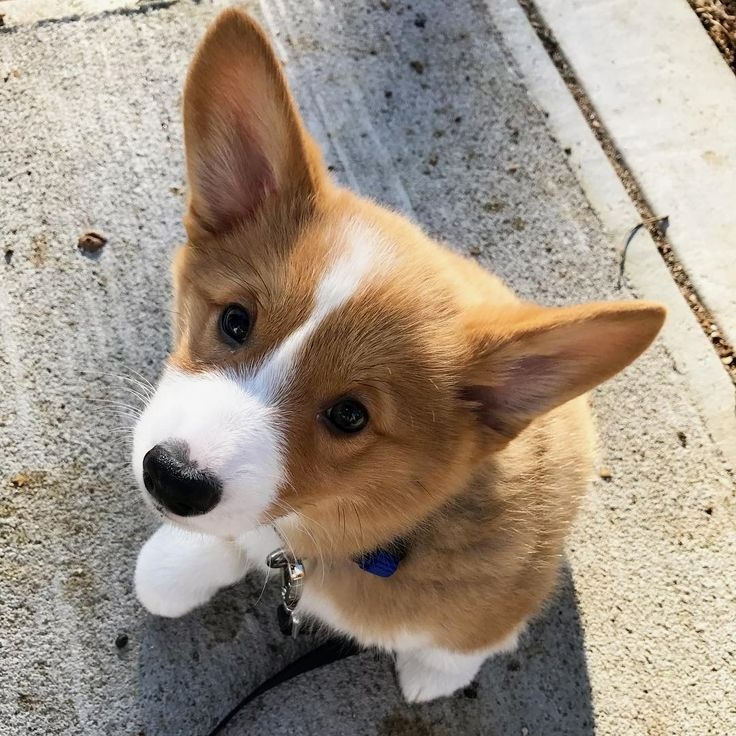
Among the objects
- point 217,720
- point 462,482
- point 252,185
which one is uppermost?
point 252,185

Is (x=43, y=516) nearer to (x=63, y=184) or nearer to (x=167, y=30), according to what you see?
(x=63, y=184)

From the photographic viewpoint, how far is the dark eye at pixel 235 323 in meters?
1.73

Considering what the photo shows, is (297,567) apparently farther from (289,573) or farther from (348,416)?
(348,416)

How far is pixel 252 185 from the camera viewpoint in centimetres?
193

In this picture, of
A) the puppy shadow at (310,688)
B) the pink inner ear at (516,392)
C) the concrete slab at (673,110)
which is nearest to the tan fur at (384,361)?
the pink inner ear at (516,392)

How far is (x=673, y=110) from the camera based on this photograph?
348 centimetres

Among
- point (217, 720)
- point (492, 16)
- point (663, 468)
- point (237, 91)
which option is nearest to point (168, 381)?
point (237, 91)

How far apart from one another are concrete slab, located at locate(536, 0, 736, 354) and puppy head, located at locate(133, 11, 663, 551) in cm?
187

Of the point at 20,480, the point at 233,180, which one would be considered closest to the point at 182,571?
the point at 20,480

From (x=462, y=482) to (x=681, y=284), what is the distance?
1937mm

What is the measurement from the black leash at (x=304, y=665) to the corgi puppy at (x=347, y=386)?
325mm

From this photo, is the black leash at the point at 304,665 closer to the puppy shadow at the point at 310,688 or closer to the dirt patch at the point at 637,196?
the puppy shadow at the point at 310,688

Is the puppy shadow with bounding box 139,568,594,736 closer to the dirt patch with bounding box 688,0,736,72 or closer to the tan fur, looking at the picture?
the tan fur

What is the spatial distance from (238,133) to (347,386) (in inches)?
29.5
